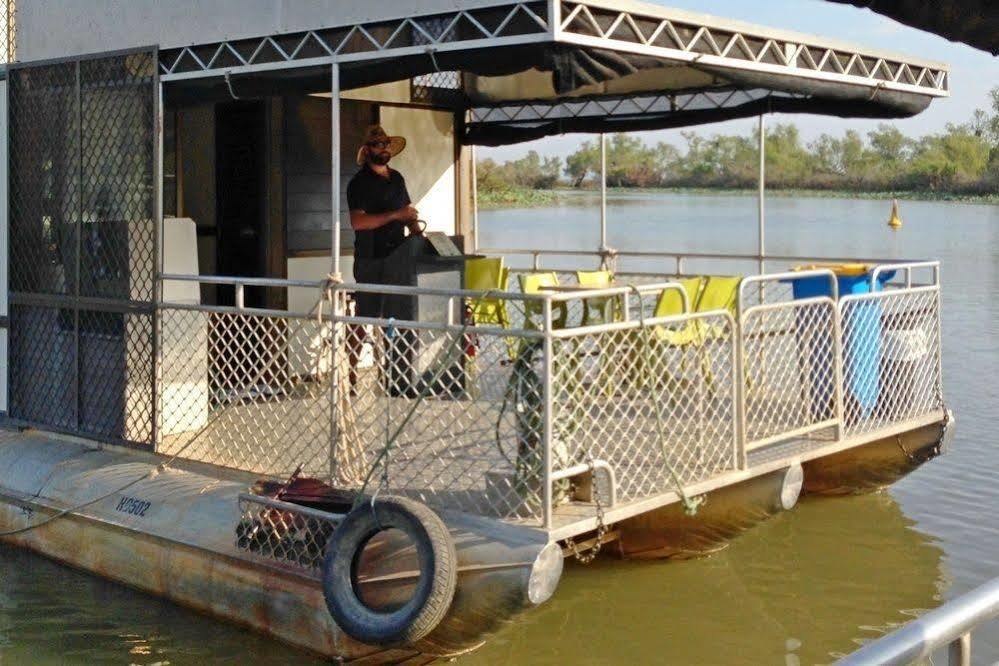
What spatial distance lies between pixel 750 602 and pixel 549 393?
2.55m

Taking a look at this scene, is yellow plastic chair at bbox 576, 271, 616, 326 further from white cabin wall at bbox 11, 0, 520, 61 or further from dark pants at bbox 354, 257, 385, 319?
white cabin wall at bbox 11, 0, 520, 61

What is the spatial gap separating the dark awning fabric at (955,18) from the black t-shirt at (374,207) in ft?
23.2

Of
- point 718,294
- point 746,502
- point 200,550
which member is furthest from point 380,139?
point 746,502

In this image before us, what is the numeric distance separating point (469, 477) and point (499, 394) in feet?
6.13

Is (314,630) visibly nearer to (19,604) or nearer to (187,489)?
(187,489)

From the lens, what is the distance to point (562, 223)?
47.4 meters

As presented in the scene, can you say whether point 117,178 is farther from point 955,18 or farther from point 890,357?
point 955,18

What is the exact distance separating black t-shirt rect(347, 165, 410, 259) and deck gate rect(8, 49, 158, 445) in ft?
5.68

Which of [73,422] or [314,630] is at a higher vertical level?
[73,422]

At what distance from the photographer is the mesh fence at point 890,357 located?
820 cm

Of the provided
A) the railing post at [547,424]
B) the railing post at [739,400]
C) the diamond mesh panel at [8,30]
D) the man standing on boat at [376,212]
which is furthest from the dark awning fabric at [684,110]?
the diamond mesh panel at [8,30]

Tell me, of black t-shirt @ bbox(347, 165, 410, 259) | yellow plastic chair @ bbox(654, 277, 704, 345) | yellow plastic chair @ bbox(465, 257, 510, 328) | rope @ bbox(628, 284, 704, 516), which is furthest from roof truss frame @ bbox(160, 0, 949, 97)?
yellow plastic chair @ bbox(465, 257, 510, 328)

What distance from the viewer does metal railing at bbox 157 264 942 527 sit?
19.8 ft

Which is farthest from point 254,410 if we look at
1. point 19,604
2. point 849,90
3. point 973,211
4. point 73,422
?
point 973,211
